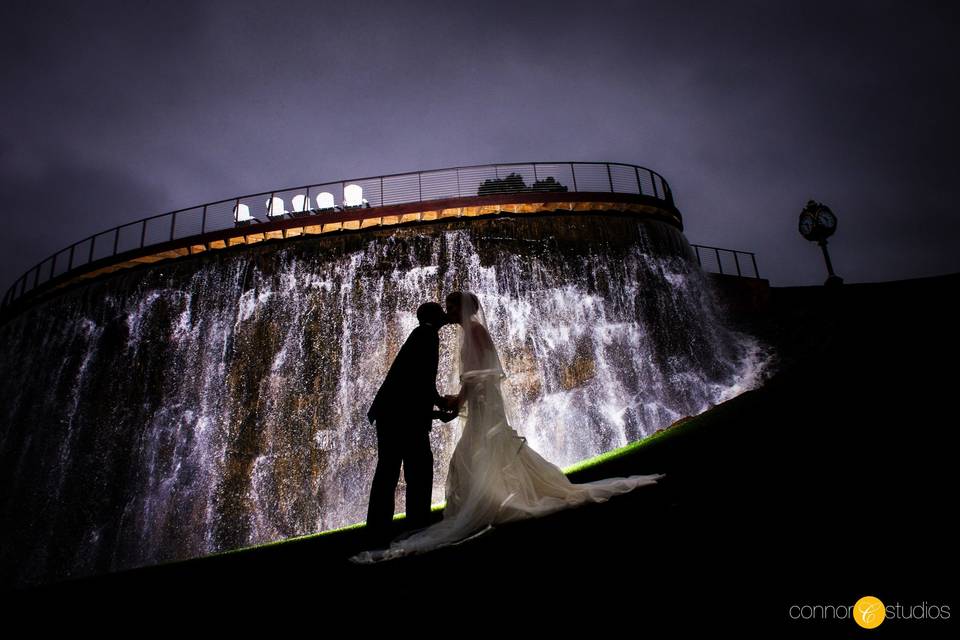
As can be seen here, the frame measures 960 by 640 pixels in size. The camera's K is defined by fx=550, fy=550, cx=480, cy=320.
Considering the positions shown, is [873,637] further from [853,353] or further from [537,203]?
[537,203]

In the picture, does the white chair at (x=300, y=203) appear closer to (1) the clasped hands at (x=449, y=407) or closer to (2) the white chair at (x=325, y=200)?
(2) the white chair at (x=325, y=200)

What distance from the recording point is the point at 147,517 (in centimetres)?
1652

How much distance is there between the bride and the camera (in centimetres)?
452

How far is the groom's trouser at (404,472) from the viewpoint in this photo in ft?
15.5

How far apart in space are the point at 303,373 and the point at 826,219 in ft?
59.6

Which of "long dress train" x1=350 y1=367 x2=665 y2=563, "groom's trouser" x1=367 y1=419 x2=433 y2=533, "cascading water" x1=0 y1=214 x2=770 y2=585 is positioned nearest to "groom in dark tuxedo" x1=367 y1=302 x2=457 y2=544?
"groom's trouser" x1=367 y1=419 x2=433 y2=533

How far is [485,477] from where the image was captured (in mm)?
4902

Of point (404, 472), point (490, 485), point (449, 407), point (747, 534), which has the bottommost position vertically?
point (747, 534)

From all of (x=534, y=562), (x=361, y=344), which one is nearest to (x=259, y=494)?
(x=361, y=344)

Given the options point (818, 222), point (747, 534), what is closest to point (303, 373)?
point (747, 534)

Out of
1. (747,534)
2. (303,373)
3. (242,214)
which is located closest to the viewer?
(747,534)

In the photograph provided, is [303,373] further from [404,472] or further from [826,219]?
[826,219]

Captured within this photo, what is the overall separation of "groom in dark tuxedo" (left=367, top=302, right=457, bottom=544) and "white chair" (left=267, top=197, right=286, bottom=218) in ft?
56.3

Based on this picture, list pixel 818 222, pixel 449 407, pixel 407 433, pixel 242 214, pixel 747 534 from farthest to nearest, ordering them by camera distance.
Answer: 1. pixel 242 214
2. pixel 818 222
3. pixel 449 407
4. pixel 407 433
5. pixel 747 534
